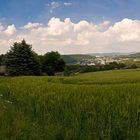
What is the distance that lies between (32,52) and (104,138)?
203ft

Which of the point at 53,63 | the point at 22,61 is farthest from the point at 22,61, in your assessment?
the point at 53,63

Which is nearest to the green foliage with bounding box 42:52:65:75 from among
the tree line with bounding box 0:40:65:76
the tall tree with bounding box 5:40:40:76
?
the tree line with bounding box 0:40:65:76

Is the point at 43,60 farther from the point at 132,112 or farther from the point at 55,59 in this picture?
the point at 132,112

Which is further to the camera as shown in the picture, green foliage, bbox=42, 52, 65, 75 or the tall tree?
green foliage, bbox=42, 52, 65, 75

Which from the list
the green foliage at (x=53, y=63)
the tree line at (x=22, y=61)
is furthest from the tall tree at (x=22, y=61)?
the green foliage at (x=53, y=63)

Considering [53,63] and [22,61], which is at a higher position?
[22,61]

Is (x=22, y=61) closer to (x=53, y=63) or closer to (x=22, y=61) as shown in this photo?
(x=22, y=61)

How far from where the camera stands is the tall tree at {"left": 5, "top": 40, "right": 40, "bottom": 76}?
65.8m

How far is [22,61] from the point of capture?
66125 millimetres

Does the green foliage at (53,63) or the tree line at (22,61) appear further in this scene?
the green foliage at (53,63)

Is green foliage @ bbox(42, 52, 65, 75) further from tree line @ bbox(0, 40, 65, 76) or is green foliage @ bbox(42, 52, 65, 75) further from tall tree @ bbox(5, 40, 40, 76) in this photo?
tall tree @ bbox(5, 40, 40, 76)

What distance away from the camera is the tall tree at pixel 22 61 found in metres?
65.8

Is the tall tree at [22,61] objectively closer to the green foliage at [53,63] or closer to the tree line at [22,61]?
the tree line at [22,61]

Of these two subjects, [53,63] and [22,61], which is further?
[53,63]
